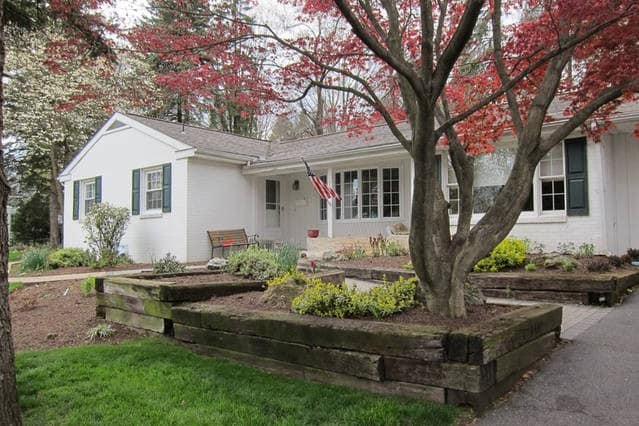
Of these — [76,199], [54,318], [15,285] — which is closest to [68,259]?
[15,285]

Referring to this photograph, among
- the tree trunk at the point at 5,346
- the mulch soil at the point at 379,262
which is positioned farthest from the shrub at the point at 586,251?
the tree trunk at the point at 5,346

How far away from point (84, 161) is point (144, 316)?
13577mm

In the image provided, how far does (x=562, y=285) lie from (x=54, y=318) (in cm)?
698

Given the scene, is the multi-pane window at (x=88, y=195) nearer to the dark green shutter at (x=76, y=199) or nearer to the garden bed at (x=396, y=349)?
the dark green shutter at (x=76, y=199)

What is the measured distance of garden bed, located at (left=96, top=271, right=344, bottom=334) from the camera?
16.8ft

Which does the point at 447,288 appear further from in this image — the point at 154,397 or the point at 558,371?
the point at 154,397

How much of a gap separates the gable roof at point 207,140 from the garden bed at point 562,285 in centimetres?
883

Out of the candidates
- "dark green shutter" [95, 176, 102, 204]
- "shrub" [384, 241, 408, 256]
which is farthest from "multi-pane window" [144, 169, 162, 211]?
"shrub" [384, 241, 408, 256]

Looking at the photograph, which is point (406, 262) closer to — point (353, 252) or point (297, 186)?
point (353, 252)

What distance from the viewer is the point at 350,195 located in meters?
14.1

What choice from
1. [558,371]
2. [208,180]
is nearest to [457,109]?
[558,371]

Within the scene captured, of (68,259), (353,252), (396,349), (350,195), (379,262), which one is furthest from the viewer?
(350,195)

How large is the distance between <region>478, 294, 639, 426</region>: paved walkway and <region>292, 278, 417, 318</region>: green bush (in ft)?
3.90

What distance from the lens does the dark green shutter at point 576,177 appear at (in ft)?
31.0
